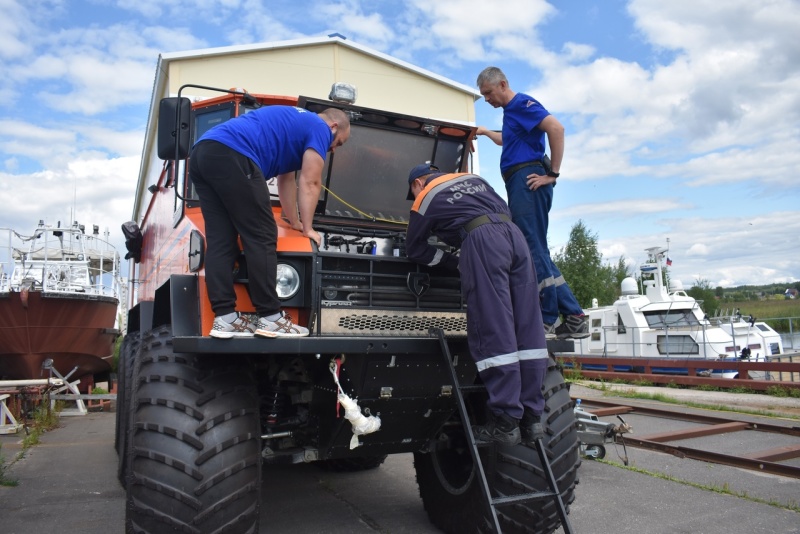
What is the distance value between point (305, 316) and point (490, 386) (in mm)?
1044

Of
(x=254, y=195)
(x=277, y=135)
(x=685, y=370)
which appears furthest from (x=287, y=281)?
(x=685, y=370)

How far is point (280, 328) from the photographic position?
3178 millimetres

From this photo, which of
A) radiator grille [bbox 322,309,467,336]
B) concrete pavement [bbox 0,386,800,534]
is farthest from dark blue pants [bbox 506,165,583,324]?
concrete pavement [bbox 0,386,800,534]

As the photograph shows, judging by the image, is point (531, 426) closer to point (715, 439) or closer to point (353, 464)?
point (353, 464)

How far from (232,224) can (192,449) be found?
1152 mm

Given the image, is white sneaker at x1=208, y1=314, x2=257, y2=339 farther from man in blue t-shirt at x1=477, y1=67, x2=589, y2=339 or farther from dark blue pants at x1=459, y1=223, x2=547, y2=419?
man in blue t-shirt at x1=477, y1=67, x2=589, y2=339

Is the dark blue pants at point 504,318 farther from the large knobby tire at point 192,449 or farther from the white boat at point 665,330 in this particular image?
the white boat at point 665,330

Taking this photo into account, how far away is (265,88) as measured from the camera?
6781mm

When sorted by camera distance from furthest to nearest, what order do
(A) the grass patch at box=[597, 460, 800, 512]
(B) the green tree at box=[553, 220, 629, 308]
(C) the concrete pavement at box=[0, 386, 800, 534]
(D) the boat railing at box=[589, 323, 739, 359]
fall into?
(B) the green tree at box=[553, 220, 629, 308] < (D) the boat railing at box=[589, 323, 739, 359] < (A) the grass patch at box=[597, 460, 800, 512] < (C) the concrete pavement at box=[0, 386, 800, 534]

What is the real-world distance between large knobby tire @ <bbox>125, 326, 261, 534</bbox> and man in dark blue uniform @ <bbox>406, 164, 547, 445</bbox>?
1217 mm

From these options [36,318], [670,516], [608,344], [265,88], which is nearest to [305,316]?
[670,516]

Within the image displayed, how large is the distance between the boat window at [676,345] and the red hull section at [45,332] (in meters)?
15.5

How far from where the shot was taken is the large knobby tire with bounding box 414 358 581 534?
3787 millimetres

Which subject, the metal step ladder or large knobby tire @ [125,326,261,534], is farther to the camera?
the metal step ladder
